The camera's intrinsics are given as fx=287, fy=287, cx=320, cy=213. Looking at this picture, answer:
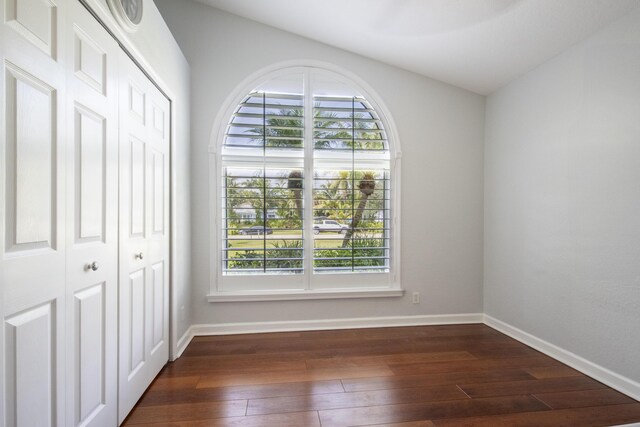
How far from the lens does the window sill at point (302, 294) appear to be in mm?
2750

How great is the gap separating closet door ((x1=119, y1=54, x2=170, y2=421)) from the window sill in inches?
24.0

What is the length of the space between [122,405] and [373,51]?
132 inches

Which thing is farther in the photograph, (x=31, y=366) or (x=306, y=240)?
(x=306, y=240)

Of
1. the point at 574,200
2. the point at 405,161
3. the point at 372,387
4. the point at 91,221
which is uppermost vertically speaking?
the point at 405,161

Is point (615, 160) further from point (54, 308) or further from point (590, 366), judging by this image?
point (54, 308)

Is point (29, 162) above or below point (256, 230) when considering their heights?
above

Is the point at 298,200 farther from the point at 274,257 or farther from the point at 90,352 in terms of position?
the point at 90,352

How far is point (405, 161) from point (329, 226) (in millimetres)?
1055

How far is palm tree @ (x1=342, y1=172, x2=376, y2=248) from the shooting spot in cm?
295

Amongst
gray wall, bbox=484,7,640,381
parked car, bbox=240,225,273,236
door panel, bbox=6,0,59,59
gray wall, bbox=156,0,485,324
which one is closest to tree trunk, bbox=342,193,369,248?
gray wall, bbox=156,0,485,324

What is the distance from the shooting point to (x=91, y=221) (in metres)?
1.34

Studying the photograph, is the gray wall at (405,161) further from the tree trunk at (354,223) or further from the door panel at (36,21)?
the door panel at (36,21)

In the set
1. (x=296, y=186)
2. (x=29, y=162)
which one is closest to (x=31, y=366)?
(x=29, y=162)

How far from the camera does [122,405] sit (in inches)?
62.4
